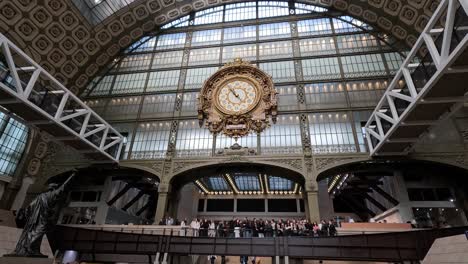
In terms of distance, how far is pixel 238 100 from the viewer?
2394cm

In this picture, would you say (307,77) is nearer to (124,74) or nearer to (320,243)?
(320,243)

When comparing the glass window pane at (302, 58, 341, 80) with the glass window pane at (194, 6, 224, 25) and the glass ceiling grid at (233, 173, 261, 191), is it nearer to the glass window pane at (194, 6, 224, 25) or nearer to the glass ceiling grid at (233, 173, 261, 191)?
the glass window pane at (194, 6, 224, 25)

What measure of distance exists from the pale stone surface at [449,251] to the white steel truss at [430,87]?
6.81 m

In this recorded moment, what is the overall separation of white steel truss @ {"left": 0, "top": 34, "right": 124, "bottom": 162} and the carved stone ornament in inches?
362

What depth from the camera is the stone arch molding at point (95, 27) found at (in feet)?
75.5

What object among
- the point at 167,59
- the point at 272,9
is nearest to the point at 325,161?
the point at 272,9

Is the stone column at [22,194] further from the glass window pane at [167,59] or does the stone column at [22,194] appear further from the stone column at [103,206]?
the glass window pane at [167,59]

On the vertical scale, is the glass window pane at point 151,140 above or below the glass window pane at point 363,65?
below

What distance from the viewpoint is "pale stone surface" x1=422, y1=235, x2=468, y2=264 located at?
10848 millimetres

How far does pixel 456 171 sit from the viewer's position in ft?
68.1

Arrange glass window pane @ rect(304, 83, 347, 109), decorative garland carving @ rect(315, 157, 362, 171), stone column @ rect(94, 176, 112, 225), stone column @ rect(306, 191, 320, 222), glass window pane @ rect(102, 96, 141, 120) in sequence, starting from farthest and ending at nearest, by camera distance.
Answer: glass window pane @ rect(102, 96, 141, 120)
stone column @ rect(94, 176, 112, 225)
glass window pane @ rect(304, 83, 347, 109)
decorative garland carving @ rect(315, 157, 362, 171)
stone column @ rect(306, 191, 320, 222)

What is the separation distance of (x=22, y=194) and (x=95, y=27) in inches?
710

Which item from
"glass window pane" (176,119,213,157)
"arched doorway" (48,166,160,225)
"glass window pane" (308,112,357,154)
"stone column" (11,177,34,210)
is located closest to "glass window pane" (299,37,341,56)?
"glass window pane" (308,112,357,154)

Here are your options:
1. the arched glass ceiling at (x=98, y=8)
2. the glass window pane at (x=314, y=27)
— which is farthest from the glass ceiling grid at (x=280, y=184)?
the arched glass ceiling at (x=98, y=8)
